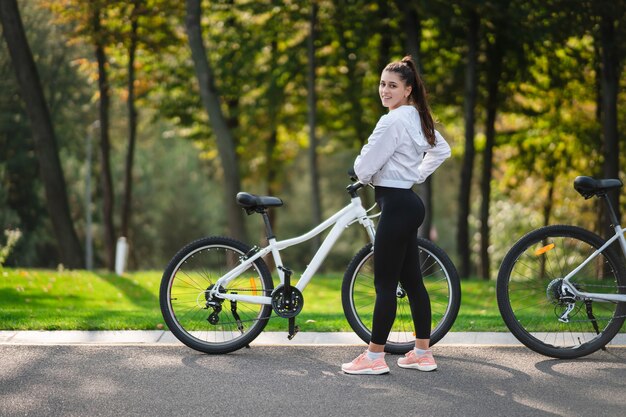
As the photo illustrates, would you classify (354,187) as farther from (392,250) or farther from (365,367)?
(365,367)

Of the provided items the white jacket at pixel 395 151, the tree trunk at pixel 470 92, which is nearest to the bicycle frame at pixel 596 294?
the white jacket at pixel 395 151

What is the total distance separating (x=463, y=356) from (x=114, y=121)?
25.4 meters

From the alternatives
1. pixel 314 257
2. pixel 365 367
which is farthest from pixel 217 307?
pixel 365 367

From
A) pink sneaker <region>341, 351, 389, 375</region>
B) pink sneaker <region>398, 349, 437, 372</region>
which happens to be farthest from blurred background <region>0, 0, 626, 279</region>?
pink sneaker <region>341, 351, 389, 375</region>

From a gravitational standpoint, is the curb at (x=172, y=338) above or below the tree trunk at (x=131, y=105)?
below

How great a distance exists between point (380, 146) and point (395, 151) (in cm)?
16

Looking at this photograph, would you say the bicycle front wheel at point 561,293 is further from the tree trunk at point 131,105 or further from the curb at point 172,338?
the tree trunk at point 131,105

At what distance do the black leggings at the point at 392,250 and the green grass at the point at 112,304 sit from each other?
1.43 m

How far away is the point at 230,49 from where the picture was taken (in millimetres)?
21297

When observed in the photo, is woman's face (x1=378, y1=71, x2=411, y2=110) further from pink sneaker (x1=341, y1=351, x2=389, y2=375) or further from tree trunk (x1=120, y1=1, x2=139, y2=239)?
tree trunk (x1=120, y1=1, x2=139, y2=239)

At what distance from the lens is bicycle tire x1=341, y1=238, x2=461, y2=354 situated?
624 centimetres

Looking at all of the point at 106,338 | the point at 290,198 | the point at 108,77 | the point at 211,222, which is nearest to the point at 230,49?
the point at 108,77

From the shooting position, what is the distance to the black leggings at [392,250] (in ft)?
18.5

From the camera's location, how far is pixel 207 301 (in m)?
6.34
